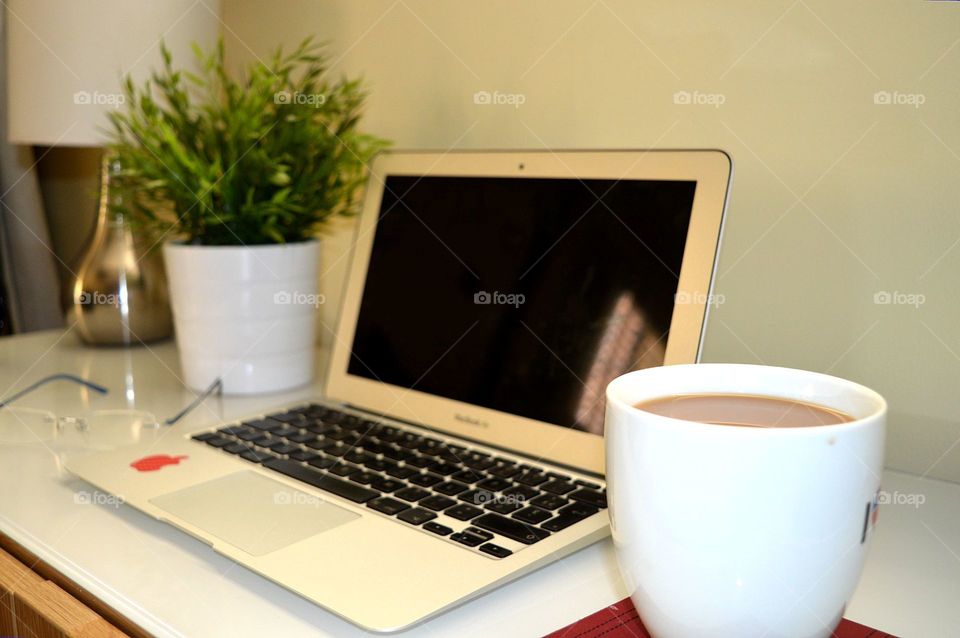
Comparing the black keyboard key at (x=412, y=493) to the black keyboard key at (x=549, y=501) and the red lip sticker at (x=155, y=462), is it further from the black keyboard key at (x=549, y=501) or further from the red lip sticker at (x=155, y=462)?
the red lip sticker at (x=155, y=462)

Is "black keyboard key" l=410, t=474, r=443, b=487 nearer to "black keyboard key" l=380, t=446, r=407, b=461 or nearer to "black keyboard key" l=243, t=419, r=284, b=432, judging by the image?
"black keyboard key" l=380, t=446, r=407, b=461

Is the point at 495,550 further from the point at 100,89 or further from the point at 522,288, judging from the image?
the point at 100,89

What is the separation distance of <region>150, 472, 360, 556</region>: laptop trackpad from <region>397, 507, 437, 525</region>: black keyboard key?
0.12 feet

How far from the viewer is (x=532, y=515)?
1.88 ft

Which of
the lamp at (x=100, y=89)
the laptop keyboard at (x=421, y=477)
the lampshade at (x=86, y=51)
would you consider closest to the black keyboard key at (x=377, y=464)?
the laptop keyboard at (x=421, y=477)

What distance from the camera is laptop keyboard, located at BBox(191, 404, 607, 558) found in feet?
1.85

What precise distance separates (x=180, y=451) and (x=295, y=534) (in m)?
0.23

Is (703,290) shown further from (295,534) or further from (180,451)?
(180,451)

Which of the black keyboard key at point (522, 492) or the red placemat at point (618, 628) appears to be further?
the black keyboard key at point (522, 492)

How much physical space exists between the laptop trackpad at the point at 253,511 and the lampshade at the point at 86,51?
2.14 ft

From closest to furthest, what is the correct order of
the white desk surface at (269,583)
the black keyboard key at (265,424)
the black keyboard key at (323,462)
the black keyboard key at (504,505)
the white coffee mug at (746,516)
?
the white coffee mug at (746,516) → the white desk surface at (269,583) → the black keyboard key at (504,505) → the black keyboard key at (323,462) → the black keyboard key at (265,424)

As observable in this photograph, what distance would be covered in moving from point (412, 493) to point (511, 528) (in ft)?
0.33

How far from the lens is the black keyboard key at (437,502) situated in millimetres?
595

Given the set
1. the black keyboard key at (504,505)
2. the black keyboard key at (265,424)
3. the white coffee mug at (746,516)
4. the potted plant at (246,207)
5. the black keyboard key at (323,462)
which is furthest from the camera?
the potted plant at (246,207)
